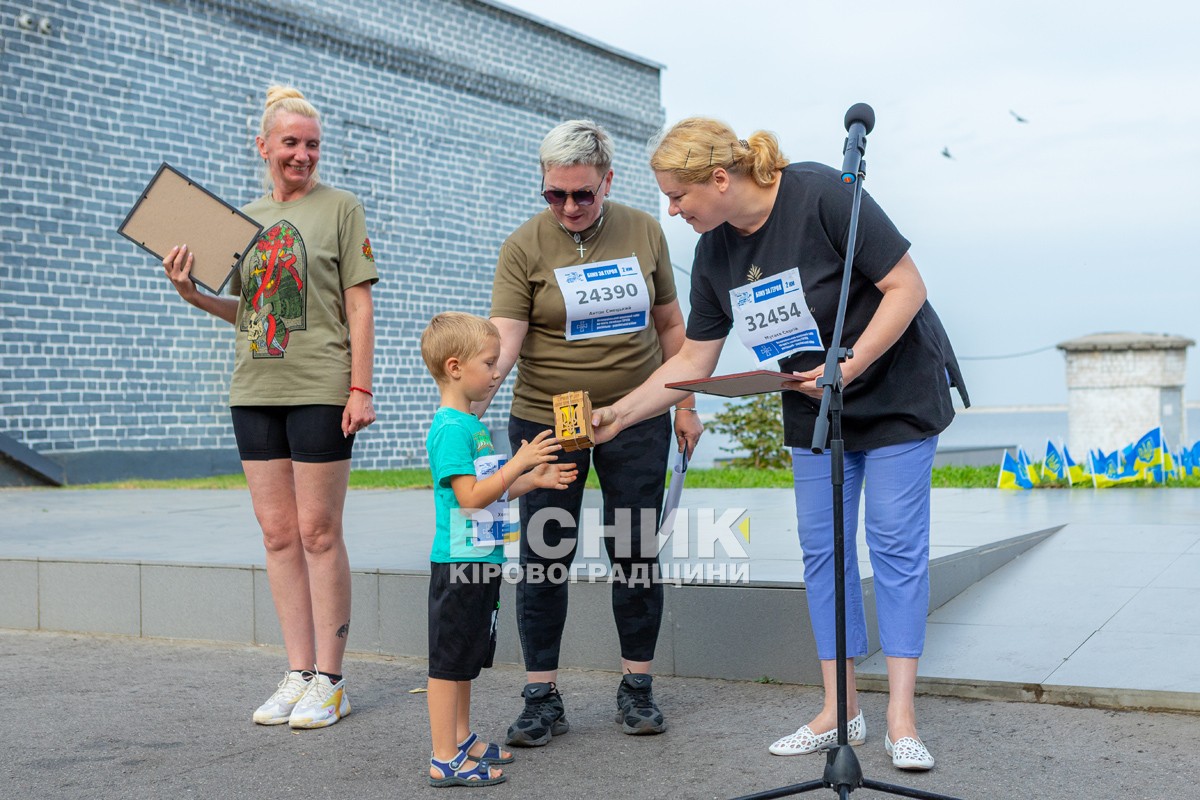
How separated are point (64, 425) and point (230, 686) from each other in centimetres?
828

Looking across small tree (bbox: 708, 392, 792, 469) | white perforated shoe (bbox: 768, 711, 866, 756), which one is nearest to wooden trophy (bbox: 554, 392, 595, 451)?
white perforated shoe (bbox: 768, 711, 866, 756)

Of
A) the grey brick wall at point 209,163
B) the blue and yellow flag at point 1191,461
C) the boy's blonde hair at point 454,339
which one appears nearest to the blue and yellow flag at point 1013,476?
the blue and yellow flag at point 1191,461

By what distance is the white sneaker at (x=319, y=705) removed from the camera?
3.87m

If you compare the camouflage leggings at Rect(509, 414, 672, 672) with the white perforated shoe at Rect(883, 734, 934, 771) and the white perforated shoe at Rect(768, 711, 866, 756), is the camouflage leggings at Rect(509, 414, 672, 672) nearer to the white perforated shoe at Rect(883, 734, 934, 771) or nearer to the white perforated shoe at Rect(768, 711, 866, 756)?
the white perforated shoe at Rect(768, 711, 866, 756)

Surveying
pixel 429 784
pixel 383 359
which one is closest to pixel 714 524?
pixel 429 784

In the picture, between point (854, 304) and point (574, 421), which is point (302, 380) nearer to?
point (574, 421)

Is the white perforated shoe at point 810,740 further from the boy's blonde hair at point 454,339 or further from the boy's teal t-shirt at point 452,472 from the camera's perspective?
the boy's blonde hair at point 454,339

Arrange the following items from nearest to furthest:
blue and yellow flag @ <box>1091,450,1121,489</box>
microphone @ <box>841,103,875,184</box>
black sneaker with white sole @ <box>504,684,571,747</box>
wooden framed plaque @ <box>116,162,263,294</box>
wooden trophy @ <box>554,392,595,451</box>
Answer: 1. microphone @ <box>841,103,875,184</box>
2. wooden trophy @ <box>554,392,595,451</box>
3. black sneaker with white sole @ <box>504,684,571,747</box>
4. wooden framed plaque @ <box>116,162,263,294</box>
5. blue and yellow flag @ <box>1091,450,1121,489</box>

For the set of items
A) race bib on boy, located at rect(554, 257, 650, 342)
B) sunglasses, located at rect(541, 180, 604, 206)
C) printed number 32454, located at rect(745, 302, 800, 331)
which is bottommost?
printed number 32454, located at rect(745, 302, 800, 331)

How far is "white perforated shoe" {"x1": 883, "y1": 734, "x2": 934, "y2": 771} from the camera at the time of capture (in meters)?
3.20

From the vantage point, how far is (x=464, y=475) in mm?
3227

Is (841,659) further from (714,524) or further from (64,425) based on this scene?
(64,425)

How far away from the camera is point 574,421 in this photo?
314 cm

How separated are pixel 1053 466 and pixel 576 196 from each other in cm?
637
